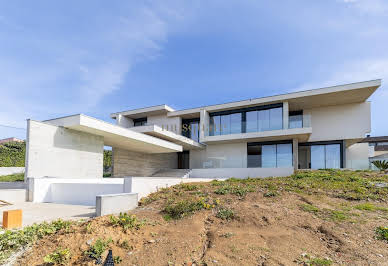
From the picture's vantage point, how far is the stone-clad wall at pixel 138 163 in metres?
19.9

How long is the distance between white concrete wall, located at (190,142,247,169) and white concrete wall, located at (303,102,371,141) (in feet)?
23.1

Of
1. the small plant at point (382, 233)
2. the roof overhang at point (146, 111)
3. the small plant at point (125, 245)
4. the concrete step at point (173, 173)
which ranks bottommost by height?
the concrete step at point (173, 173)

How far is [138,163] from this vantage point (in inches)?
862

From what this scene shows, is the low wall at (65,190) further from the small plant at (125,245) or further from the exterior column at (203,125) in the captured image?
the exterior column at (203,125)

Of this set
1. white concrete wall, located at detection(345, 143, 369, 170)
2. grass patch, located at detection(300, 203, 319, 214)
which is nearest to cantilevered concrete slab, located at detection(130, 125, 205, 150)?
grass patch, located at detection(300, 203, 319, 214)

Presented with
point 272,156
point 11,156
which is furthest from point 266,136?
point 11,156

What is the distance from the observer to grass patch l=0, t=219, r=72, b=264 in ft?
14.5

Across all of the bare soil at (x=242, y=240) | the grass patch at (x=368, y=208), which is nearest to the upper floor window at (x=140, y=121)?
the bare soil at (x=242, y=240)

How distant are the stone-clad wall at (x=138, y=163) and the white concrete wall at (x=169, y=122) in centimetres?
327

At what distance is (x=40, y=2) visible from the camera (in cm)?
805

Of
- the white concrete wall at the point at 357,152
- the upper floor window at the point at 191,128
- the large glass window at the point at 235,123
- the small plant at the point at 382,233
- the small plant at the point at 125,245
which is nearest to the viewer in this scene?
the small plant at the point at 125,245

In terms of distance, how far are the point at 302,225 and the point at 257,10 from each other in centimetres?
816

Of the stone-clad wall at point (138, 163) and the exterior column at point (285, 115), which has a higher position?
the exterior column at point (285, 115)

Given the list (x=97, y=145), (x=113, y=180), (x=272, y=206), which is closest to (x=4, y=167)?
(x=97, y=145)
